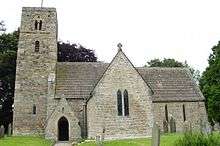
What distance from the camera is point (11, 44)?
53531mm

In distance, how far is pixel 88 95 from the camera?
37406 mm

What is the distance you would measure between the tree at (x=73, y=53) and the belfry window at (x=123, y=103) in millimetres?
20792

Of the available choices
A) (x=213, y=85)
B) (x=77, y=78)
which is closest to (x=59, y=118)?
(x=77, y=78)

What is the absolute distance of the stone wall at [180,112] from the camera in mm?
39156

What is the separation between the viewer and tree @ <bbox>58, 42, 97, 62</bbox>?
54.4 meters

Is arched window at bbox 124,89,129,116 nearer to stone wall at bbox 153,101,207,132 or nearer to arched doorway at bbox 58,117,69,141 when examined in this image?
stone wall at bbox 153,101,207,132

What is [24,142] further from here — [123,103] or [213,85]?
[213,85]

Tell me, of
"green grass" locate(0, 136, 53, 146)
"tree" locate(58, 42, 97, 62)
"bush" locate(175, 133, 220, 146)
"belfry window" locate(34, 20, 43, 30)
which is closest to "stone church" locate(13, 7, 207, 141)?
"belfry window" locate(34, 20, 43, 30)

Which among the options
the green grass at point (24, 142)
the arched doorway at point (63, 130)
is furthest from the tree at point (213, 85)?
the green grass at point (24, 142)

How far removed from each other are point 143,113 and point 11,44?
89.6 feet

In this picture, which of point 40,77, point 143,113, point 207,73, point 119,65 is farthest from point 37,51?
point 207,73

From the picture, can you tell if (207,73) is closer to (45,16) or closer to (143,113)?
(143,113)

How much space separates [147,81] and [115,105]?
854cm

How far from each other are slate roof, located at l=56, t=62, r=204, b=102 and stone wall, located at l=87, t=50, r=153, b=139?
3796 millimetres
